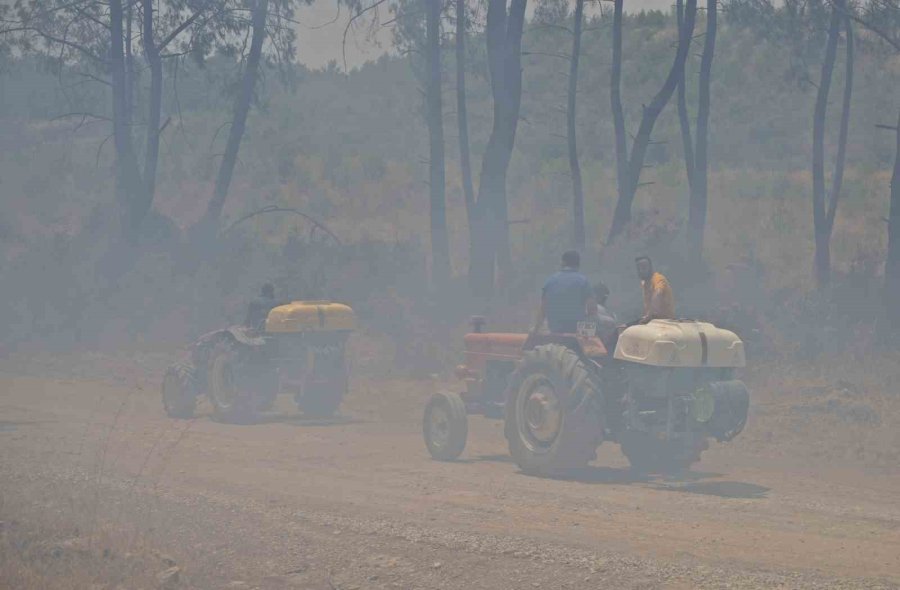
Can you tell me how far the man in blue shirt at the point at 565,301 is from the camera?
1196 centimetres

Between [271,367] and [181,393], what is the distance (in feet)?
4.33

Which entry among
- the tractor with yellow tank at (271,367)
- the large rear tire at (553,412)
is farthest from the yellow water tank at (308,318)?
the large rear tire at (553,412)

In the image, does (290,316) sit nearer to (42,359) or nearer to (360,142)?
(42,359)

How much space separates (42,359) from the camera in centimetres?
2503

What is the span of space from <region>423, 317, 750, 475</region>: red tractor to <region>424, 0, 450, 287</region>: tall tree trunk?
16.0m

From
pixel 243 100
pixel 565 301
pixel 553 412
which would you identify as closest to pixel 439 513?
pixel 553 412

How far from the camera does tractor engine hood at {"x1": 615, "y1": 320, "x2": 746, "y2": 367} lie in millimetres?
10680

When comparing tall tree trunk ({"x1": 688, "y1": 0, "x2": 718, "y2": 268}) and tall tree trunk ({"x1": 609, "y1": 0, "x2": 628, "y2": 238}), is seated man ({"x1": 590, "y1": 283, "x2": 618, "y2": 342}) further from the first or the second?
tall tree trunk ({"x1": 609, "y1": 0, "x2": 628, "y2": 238})

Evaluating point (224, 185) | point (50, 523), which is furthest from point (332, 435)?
point (224, 185)

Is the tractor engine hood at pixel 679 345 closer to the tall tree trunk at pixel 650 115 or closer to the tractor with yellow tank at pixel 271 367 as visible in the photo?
the tractor with yellow tank at pixel 271 367

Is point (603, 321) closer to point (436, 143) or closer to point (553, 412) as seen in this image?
point (553, 412)

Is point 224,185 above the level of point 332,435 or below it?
above

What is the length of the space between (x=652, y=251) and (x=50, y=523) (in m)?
19.1

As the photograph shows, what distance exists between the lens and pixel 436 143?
2856cm
